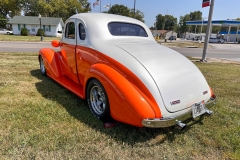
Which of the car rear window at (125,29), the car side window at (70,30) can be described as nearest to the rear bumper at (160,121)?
the car rear window at (125,29)

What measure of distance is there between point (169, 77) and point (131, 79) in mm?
544

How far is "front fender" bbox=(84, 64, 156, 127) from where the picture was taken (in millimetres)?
2428

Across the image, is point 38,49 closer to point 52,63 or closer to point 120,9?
point 52,63

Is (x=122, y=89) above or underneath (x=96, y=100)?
above

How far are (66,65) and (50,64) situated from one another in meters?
0.72

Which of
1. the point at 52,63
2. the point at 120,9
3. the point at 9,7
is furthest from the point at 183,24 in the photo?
the point at 52,63

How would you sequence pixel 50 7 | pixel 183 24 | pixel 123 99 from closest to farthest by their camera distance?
1. pixel 123 99
2. pixel 50 7
3. pixel 183 24

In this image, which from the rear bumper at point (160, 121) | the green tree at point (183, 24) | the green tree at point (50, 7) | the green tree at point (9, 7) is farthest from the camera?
the green tree at point (183, 24)

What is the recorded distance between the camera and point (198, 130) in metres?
3.01

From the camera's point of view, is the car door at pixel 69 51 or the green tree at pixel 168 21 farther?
the green tree at pixel 168 21

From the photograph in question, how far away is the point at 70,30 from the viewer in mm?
4301

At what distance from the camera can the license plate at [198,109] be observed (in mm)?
2659

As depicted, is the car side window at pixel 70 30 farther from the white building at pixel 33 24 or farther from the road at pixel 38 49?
the white building at pixel 33 24

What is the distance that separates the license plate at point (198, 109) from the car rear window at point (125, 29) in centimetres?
194
